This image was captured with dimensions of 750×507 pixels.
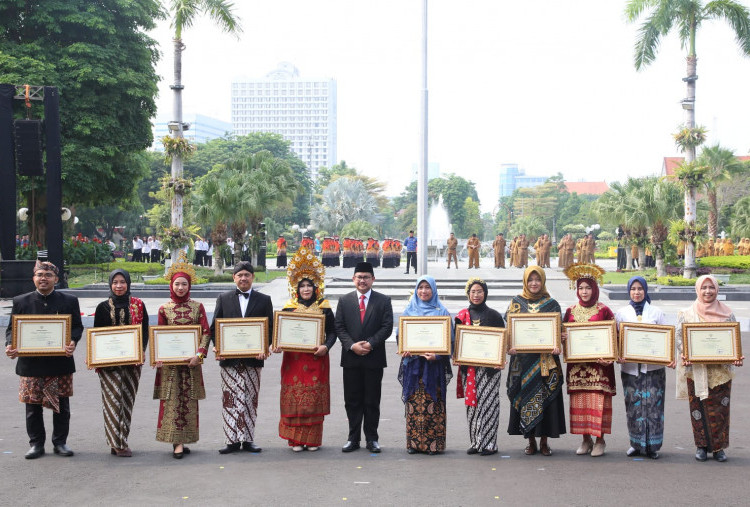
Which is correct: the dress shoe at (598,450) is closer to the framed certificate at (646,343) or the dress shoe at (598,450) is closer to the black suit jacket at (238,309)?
the framed certificate at (646,343)

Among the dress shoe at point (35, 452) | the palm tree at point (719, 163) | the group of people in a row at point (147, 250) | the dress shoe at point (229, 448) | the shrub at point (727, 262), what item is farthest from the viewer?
the palm tree at point (719, 163)

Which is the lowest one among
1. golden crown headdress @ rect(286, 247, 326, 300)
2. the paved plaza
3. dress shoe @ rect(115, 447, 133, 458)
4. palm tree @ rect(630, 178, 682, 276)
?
the paved plaza

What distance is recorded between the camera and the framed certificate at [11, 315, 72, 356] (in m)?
6.40

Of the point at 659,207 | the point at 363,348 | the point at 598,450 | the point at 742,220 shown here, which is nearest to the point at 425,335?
the point at 363,348

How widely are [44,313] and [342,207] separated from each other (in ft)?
229

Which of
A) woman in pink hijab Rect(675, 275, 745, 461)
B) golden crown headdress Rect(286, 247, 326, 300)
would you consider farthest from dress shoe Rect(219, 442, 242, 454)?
woman in pink hijab Rect(675, 275, 745, 461)

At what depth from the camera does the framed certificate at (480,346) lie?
6387 mm

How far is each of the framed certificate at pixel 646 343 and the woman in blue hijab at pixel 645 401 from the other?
0.42 feet

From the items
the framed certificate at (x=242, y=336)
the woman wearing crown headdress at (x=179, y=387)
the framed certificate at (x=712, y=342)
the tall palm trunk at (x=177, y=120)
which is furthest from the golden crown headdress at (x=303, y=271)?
the tall palm trunk at (x=177, y=120)

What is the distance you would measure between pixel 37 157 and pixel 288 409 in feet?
45.1

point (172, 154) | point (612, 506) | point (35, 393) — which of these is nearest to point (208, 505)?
point (35, 393)

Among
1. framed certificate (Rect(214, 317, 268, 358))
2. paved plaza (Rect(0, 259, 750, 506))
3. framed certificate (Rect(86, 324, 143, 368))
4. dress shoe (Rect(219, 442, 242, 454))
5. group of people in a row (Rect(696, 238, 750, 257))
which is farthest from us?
group of people in a row (Rect(696, 238, 750, 257))

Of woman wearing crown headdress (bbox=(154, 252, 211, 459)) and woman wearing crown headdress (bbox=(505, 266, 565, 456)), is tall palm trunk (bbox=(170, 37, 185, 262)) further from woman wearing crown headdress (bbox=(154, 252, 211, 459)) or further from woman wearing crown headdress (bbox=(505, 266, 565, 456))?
woman wearing crown headdress (bbox=(505, 266, 565, 456))

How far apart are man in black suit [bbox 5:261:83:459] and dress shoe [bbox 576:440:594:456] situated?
164 inches
